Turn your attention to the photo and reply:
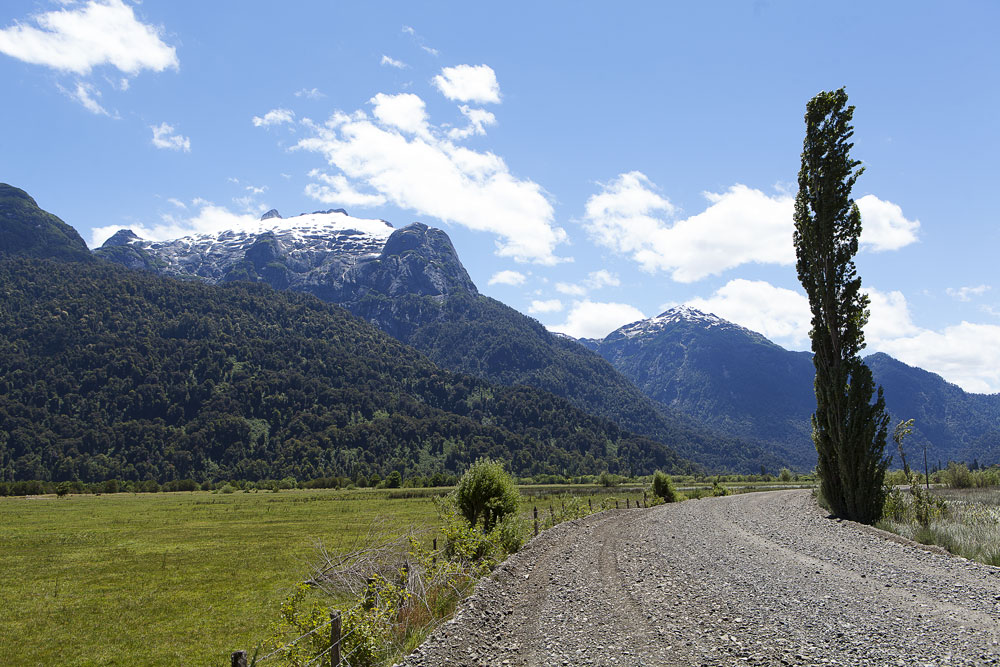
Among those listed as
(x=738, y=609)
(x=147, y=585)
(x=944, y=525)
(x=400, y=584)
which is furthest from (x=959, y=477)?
(x=147, y=585)

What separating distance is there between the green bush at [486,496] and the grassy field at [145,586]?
7.52 meters

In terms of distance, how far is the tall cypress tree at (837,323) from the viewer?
24781 millimetres

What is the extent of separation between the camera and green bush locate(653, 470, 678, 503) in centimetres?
5856

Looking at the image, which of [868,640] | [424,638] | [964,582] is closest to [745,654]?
[868,640]

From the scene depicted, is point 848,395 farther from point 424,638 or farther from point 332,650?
point 332,650

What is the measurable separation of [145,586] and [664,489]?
4774cm

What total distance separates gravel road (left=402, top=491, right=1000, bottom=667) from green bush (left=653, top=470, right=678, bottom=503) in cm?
3965

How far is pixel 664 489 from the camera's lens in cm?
5919

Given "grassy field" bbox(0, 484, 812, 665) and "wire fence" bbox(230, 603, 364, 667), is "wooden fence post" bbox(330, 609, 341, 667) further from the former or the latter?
"grassy field" bbox(0, 484, 812, 665)

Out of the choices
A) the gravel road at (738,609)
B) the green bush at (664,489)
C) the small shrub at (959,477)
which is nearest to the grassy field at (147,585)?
the gravel road at (738,609)

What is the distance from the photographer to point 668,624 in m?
11.1

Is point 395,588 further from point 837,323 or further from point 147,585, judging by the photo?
point 837,323

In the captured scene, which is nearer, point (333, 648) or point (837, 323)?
point (333, 648)

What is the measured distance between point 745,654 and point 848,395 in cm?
2056
